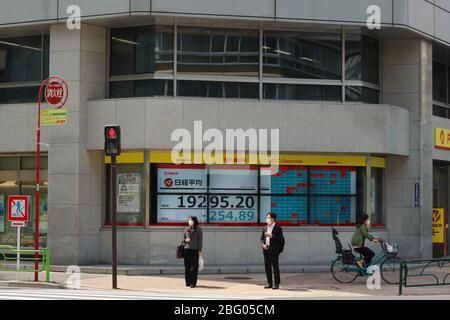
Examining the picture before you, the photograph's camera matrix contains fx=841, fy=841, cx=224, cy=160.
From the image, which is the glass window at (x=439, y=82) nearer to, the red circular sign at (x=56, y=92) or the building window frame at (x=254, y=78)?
the building window frame at (x=254, y=78)

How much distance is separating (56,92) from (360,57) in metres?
9.51

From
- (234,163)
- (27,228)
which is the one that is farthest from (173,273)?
(27,228)

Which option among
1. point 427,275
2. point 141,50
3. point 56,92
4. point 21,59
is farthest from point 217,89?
point 427,275

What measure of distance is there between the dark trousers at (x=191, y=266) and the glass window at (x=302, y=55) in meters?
7.29

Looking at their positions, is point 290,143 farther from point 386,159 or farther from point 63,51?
point 63,51

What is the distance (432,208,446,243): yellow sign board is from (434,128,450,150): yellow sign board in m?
→ 2.22

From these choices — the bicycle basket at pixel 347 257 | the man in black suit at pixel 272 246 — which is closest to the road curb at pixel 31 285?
the man in black suit at pixel 272 246

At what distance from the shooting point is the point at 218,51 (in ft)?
83.0

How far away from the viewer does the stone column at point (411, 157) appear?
88.3ft

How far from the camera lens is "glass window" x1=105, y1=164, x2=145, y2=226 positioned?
81.8 feet

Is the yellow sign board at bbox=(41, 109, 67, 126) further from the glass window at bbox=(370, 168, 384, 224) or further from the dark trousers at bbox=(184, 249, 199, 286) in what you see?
the glass window at bbox=(370, 168, 384, 224)

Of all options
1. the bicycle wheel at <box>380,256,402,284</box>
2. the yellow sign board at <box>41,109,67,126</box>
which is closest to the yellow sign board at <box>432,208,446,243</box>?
the bicycle wheel at <box>380,256,402,284</box>

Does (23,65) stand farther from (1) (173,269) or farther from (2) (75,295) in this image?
(2) (75,295)

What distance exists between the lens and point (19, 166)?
1051 inches
